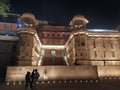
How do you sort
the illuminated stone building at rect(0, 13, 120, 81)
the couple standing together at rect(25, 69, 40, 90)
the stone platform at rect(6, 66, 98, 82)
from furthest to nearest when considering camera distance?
1. the illuminated stone building at rect(0, 13, 120, 81)
2. the stone platform at rect(6, 66, 98, 82)
3. the couple standing together at rect(25, 69, 40, 90)

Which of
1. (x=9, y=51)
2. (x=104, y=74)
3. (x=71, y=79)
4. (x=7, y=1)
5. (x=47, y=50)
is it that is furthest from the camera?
(x=47, y=50)

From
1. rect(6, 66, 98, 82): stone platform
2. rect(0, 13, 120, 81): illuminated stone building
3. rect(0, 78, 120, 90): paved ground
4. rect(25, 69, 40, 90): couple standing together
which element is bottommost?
rect(0, 78, 120, 90): paved ground

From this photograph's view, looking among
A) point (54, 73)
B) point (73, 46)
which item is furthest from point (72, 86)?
point (73, 46)

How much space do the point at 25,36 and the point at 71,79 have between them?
48.5 ft

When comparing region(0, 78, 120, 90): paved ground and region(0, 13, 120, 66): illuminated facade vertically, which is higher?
region(0, 13, 120, 66): illuminated facade

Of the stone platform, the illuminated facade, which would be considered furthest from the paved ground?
the illuminated facade

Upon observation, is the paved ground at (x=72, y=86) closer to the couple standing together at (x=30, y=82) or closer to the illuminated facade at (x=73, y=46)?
the couple standing together at (x=30, y=82)

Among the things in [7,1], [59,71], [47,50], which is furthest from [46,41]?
[7,1]

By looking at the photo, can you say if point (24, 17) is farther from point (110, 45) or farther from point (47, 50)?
point (110, 45)

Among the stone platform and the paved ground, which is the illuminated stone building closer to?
the stone platform

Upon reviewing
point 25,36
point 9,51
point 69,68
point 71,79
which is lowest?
point 71,79

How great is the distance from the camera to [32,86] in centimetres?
1066

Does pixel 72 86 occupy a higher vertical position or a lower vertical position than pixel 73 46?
lower

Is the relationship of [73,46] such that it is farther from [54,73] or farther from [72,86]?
[72,86]
